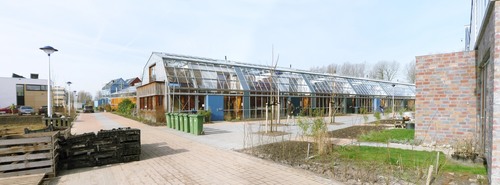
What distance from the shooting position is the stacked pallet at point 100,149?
21.1 ft

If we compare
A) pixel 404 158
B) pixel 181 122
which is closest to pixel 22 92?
pixel 181 122

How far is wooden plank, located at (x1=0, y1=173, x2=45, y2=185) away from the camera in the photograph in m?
5.06

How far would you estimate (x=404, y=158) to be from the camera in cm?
655

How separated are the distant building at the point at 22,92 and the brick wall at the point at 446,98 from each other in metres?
54.4

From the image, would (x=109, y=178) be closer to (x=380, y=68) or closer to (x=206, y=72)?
(x=206, y=72)

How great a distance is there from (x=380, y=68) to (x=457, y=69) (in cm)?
5580

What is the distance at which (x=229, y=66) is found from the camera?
934 inches

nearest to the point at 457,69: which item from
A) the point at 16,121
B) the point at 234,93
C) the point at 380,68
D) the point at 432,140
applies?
the point at 432,140

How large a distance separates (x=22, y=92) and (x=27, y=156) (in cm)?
5190

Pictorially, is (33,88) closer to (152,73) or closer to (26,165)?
(152,73)

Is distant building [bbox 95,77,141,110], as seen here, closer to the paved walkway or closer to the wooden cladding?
the wooden cladding

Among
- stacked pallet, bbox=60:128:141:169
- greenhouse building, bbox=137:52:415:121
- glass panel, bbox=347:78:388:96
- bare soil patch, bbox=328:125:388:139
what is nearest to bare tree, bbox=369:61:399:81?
glass panel, bbox=347:78:388:96

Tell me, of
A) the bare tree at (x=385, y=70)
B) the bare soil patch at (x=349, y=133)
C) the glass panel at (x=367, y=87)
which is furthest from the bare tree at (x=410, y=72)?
the bare soil patch at (x=349, y=133)

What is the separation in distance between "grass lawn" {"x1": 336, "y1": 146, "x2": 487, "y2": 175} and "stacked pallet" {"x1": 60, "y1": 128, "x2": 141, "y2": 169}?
6.10 m
